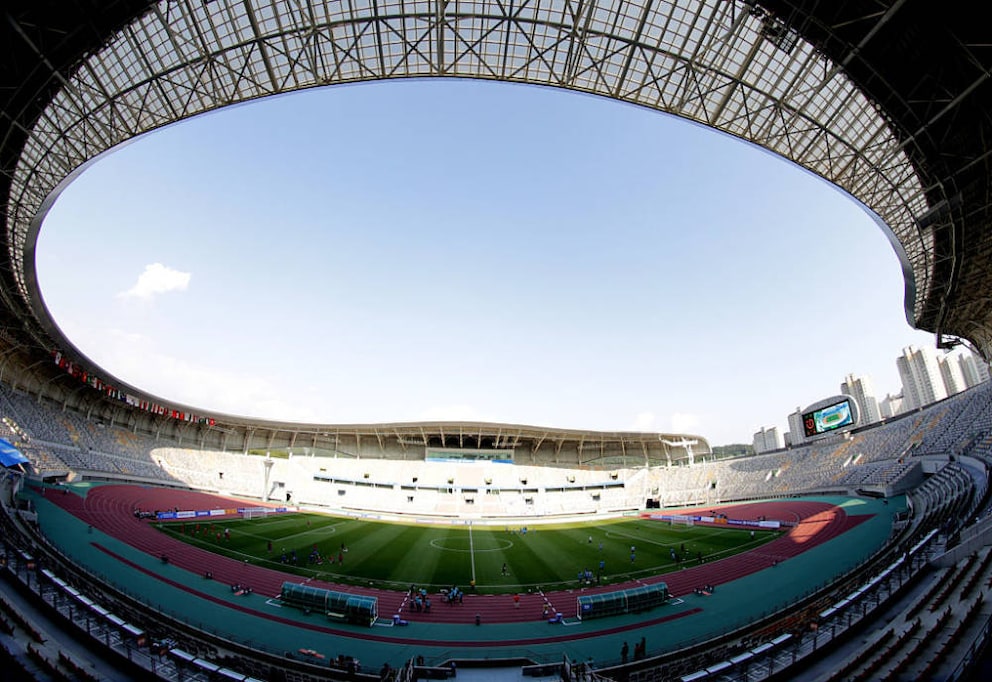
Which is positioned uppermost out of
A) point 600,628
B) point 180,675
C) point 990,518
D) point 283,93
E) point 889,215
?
point 283,93

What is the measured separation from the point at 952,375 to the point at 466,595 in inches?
6175

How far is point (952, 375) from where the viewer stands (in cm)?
12312

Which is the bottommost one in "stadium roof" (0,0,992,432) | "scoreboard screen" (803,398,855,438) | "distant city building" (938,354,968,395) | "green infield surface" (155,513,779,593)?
"green infield surface" (155,513,779,593)

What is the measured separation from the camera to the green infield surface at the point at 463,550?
28.2 m

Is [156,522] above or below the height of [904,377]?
below

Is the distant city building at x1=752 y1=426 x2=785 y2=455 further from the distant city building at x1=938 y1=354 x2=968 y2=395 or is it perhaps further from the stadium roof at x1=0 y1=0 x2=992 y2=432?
the stadium roof at x1=0 y1=0 x2=992 y2=432

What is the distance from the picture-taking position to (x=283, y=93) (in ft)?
67.1

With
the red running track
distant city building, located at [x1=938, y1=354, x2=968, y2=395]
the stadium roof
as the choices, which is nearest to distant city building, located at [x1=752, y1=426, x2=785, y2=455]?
distant city building, located at [x1=938, y1=354, x2=968, y2=395]

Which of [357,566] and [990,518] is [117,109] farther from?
[990,518]

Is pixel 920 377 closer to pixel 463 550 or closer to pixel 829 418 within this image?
pixel 829 418

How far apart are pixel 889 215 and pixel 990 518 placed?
17.3 meters

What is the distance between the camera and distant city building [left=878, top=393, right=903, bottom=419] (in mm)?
140125

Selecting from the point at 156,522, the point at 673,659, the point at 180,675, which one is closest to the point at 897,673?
the point at 673,659

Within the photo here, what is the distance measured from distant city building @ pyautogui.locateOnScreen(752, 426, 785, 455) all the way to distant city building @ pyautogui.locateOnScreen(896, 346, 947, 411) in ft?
118
